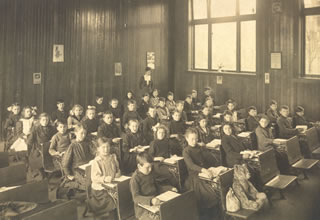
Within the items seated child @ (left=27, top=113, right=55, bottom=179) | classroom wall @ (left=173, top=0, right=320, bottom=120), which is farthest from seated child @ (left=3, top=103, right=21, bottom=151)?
classroom wall @ (left=173, top=0, right=320, bottom=120)

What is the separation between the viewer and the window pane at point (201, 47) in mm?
16391

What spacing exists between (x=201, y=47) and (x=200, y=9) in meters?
1.57

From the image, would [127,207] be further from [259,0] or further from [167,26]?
[167,26]

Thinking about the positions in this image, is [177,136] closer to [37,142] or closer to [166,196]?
[37,142]

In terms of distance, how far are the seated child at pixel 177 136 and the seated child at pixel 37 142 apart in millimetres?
2616

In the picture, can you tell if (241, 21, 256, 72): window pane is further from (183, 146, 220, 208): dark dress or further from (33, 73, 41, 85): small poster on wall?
→ (183, 146, 220, 208): dark dress

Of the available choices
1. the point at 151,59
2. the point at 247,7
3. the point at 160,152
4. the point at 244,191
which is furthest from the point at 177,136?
the point at 151,59

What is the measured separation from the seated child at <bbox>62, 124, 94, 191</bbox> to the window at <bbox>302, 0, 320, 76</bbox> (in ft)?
28.4

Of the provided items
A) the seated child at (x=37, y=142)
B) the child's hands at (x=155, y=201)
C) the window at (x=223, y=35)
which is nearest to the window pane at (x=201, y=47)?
the window at (x=223, y=35)

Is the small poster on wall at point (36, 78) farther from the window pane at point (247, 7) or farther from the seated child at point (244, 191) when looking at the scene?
the seated child at point (244, 191)

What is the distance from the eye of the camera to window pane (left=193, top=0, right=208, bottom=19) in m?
16.2

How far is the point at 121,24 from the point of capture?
50.0ft

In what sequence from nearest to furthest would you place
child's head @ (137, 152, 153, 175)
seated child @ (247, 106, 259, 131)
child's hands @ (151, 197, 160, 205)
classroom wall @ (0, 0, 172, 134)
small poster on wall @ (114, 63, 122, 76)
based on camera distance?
child's hands @ (151, 197, 160, 205), child's head @ (137, 152, 153, 175), seated child @ (247, 106, 259, 131), classroom wall @ (0, 0, 172, 134), small poster on wall @ (114, 63, 122, 76)

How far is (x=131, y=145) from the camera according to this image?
841 cm
